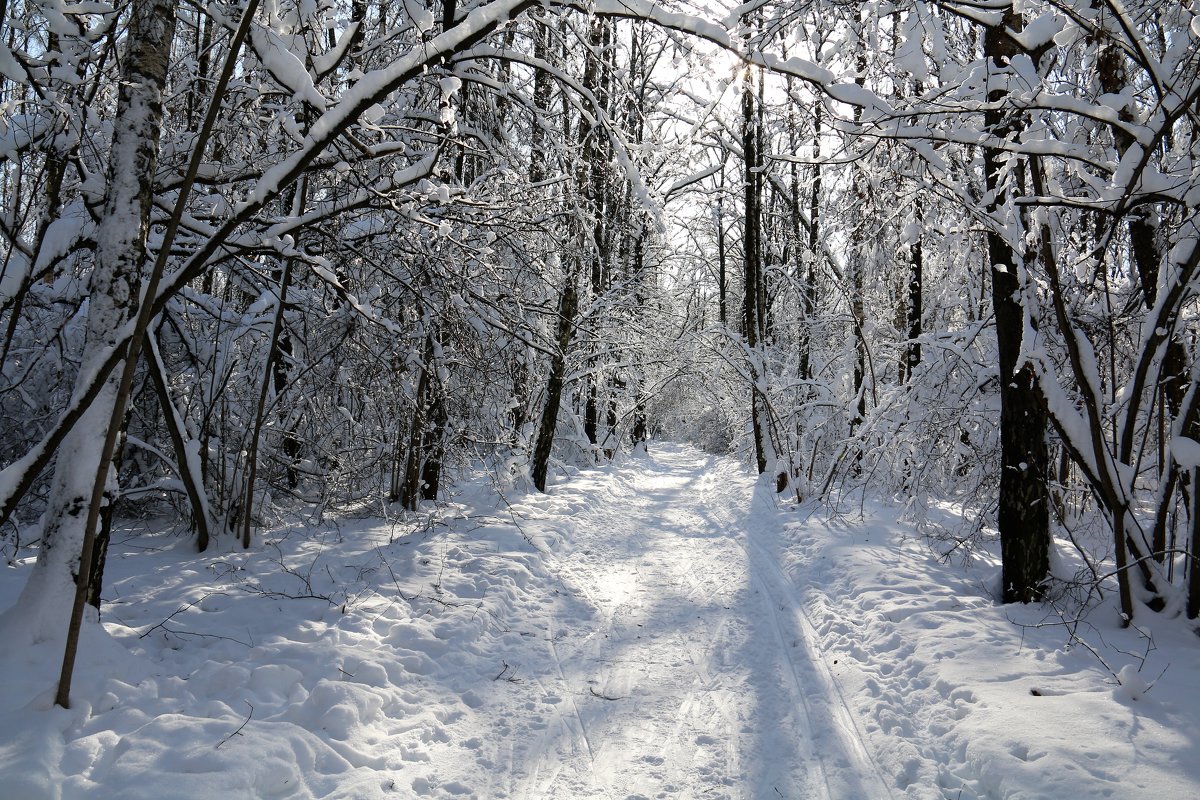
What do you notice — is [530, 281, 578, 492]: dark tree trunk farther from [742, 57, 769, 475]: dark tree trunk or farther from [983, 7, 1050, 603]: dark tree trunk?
[983, 7, 1050, 603]: dark tree trunk

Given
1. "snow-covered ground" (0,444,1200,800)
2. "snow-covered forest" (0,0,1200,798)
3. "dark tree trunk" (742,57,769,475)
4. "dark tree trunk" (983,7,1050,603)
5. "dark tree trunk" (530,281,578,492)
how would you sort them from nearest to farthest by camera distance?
"snow-covered ground" (0,444,1200,800) → "snow-covered forest" (0,0,1200,798) → "dark tree trunk" (983,7,1050,603) → "dark tree trunk" (530,281,578,492) → "dark tree trunk" (742,57,769,475)

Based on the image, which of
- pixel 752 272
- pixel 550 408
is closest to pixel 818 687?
pixel 550 408

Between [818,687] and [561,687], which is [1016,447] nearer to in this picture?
[818,687]

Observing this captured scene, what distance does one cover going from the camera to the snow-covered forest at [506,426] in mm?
3270

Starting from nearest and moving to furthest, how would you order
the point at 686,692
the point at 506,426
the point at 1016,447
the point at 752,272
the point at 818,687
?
the point at 686,692
the point at 818,687
the point at 1016,447
the point at 506,426
the point at 752,272

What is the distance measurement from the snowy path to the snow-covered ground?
2cm

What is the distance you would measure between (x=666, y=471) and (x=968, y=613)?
16003mm

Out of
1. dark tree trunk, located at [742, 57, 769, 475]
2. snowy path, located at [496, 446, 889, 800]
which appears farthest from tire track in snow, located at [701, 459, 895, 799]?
dark tree trunk, located at [742, 57, 769, 475]

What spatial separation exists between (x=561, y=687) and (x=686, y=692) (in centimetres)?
90

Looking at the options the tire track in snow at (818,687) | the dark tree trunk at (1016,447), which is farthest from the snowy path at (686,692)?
the dark tree trunk at (1016,447)

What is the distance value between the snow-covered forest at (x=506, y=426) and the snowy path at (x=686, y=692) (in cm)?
4

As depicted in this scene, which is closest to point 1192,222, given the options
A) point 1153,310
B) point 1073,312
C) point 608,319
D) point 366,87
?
point 1153,310

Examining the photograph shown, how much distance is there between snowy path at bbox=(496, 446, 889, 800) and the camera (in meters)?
3.44

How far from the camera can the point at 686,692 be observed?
4449mm
